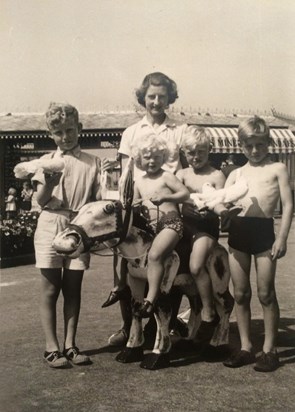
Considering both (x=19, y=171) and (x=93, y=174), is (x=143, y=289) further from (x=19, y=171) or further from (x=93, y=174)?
(x=19, y=171)

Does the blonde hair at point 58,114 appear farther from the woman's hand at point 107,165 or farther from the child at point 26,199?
the child at point 26,199

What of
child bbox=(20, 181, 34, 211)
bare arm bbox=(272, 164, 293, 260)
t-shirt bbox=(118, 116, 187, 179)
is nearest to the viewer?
bare arm bbox=(272, 164, 293, 260)

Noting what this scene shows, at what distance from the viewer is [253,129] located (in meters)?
4.12

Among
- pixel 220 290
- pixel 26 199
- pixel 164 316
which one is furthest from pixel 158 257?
pixel 26 199

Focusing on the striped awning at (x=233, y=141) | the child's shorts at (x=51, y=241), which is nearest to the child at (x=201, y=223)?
the child's shorts at (x=51, y=241)

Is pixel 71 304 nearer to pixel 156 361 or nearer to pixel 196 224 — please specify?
pixel 156 361

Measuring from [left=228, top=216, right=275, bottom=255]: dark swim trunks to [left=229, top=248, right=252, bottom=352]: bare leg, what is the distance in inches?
3.2

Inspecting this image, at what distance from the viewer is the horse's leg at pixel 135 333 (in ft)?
14.1

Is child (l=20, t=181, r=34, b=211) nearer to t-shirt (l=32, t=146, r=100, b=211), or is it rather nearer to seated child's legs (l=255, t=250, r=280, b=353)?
t-shirt (l=32, t=146, r=100, b=211)

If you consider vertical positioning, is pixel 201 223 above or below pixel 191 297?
above

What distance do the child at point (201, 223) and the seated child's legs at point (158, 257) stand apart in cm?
30

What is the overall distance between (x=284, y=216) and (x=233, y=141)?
51.6ft

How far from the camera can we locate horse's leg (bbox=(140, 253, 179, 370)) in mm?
4172

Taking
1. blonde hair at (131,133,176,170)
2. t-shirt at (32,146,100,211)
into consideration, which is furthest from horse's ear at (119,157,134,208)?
t-shirt at (32,146,100,211)
